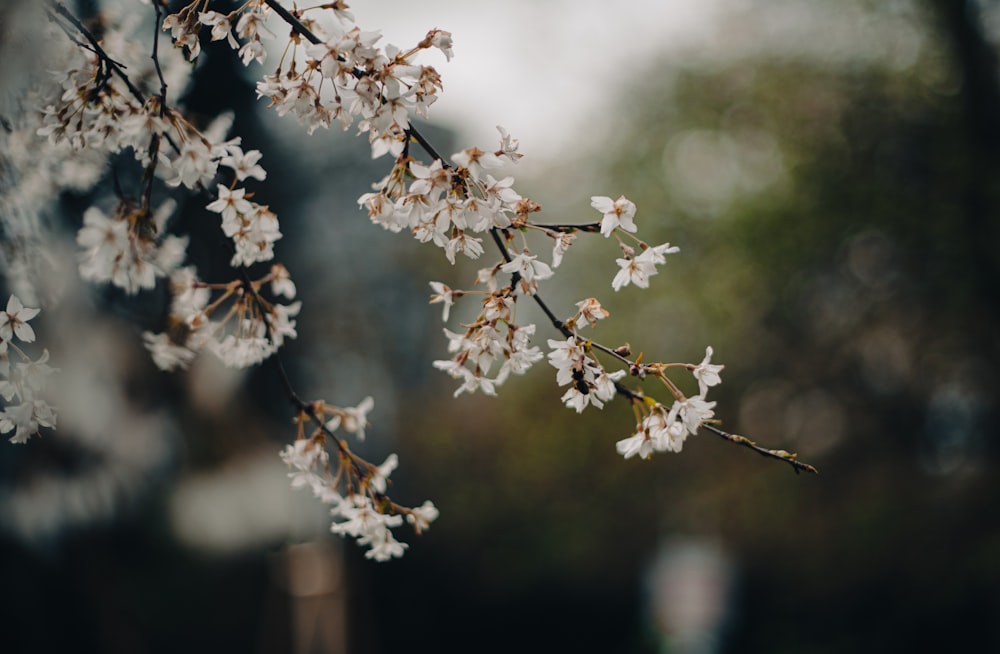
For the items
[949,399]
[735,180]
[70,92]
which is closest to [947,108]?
[735,180]

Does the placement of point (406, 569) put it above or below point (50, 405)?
above

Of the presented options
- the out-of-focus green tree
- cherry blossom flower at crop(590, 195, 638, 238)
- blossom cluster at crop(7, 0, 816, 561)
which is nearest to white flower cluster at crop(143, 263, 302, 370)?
blossom cluster at crop(7, 0, 816, 561)

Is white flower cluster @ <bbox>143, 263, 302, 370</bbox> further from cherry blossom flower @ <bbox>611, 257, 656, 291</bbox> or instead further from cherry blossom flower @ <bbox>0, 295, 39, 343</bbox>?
cherry blossom flower @ <bbox>611, 257, 656, 291</bbox>

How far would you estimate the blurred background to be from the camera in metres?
4.99

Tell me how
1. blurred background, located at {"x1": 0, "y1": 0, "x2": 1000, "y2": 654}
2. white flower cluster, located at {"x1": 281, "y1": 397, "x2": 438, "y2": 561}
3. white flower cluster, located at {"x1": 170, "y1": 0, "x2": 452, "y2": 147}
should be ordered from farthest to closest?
blurred background, located at {"x1": 0, "y1": 0, "x2": 1000, "y2": 654}, white flower cluster, located at {"x1": 281, "y1": 397, "x2": 438, "y2": 561}, white flower cluster, located at {"x1": 170, "y1": 0, "x2": 452, "y2": 147}

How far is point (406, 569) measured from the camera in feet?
21.8

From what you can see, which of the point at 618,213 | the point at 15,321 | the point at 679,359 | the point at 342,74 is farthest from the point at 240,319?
the point at 679,359

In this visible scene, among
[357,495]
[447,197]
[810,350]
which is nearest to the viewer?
[447,197]

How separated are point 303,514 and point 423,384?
1.80m

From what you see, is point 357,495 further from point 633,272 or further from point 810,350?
point 810,350

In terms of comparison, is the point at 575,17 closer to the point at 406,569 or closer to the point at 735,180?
the point at 735,180

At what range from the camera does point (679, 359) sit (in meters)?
5.72

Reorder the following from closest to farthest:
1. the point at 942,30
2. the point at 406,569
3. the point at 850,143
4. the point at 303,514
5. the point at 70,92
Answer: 1. the point at 70,92
2. the point at 942,30
3. the point at 850,143
4. the point at 303,514
5. the point at 406,569

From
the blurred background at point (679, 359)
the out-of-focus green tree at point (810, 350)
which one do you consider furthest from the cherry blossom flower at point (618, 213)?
the out-of-focus green tree at point (810, 350)
